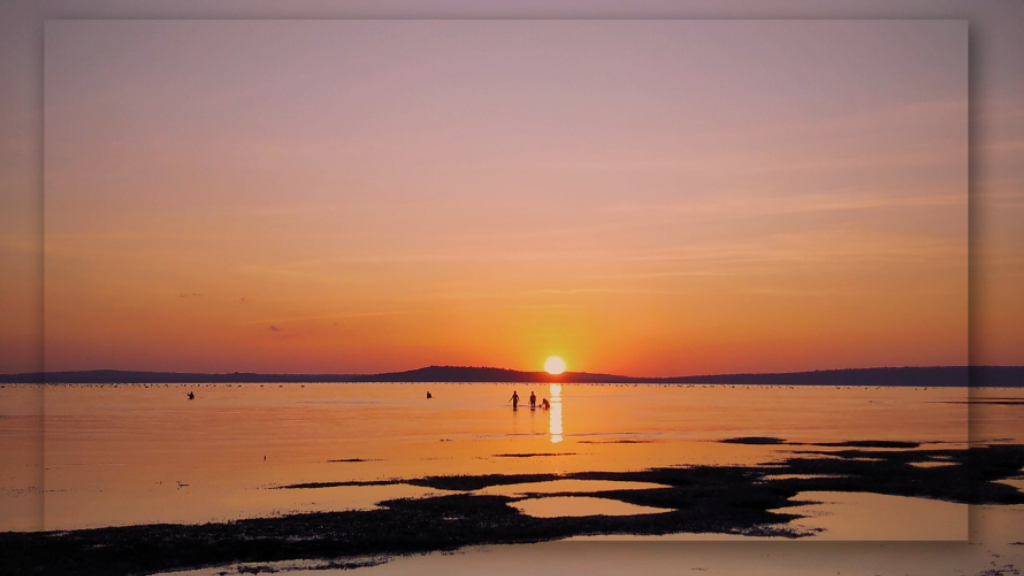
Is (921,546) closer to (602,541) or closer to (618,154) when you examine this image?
(602,541)

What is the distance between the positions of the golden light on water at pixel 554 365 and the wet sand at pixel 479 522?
2275 mm

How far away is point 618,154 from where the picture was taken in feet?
45.8

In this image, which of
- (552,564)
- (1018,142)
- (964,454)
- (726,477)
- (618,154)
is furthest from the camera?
(964,454)

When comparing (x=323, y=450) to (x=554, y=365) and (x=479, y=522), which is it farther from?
(x=479, y=522)

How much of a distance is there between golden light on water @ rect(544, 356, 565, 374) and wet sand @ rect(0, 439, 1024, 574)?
228 centimetres

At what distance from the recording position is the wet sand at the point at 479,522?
11.9 m

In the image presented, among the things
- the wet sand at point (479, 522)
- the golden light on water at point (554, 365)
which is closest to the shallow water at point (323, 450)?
the wet sand at point (479, 522)

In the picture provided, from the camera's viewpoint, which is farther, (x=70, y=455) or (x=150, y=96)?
(x=70, y=455)

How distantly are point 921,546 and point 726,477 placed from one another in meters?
5.17

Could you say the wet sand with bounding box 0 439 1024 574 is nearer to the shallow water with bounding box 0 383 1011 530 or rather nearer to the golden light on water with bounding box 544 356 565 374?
the shallow water with bounding box 0 383 1011 530

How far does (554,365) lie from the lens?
19.1 m

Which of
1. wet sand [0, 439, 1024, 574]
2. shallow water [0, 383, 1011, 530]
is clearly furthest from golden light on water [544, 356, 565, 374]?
wet sand [0, 439, 1024, 574]

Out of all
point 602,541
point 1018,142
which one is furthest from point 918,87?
point 602,541

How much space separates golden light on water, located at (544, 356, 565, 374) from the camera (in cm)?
1862
